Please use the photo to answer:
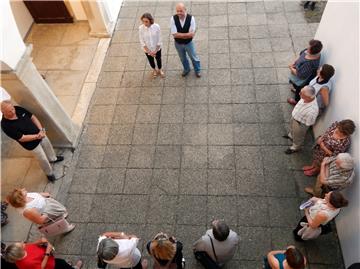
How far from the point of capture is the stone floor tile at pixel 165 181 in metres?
5.36

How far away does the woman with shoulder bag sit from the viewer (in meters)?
3.73

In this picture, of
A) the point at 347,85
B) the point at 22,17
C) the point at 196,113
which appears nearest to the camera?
the point at 347,85

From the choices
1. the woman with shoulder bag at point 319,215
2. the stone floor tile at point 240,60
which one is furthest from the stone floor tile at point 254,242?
the stone floor tile at point 240,60

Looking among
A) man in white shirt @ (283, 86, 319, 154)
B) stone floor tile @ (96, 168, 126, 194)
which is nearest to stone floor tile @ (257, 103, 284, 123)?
man in white shirt @ (283, 86, 319, 154)

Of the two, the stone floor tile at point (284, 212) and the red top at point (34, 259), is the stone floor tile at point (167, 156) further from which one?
the red top at point (34, 259)

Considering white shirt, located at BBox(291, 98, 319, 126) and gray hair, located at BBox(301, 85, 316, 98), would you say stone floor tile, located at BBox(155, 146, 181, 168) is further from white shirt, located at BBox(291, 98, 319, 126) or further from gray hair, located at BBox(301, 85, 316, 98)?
gray hair, located at BBox(301, 85, 316, 98)

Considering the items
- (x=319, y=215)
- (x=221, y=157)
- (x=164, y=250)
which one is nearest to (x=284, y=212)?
(x=319, y=215)

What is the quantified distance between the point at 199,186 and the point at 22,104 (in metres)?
2.93

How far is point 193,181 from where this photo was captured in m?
5.42

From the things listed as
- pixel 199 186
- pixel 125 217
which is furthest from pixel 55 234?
pixel 199 186

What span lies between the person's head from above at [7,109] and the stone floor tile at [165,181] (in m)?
2.24

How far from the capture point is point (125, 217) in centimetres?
516

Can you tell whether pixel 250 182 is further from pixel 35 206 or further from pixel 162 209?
pixel 35 206

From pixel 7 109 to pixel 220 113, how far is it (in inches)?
134
